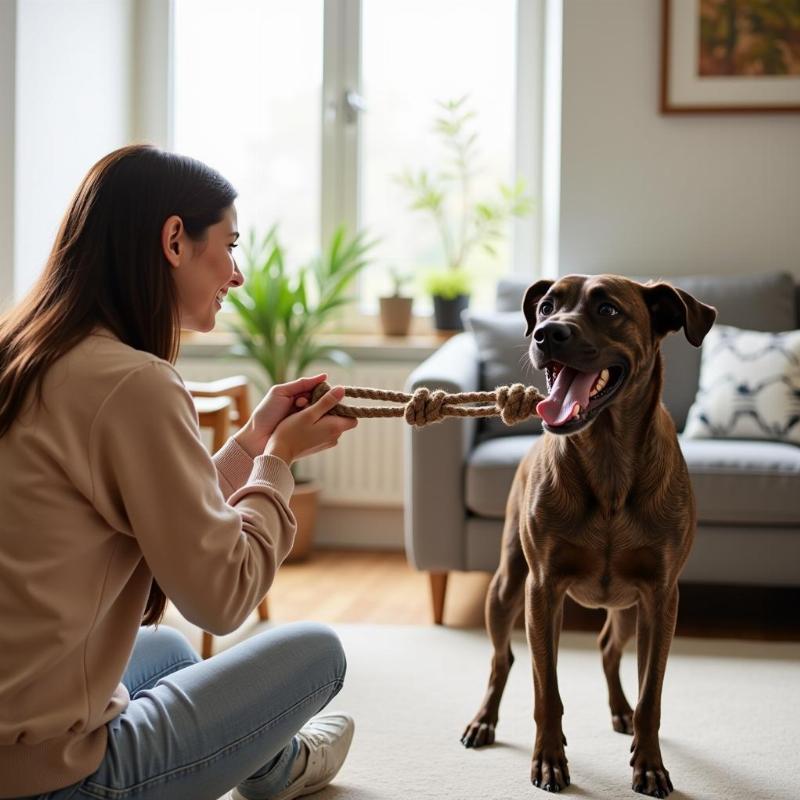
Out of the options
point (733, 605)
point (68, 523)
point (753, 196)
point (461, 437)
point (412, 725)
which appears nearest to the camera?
point (68, 523)

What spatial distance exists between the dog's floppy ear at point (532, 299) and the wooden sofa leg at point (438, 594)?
1207mm

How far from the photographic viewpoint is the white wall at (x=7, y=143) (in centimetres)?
343

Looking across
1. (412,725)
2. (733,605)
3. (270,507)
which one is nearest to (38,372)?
(270,507)

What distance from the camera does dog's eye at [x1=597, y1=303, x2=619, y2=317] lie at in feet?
6.08

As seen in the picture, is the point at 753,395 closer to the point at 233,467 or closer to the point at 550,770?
the point at 550,770

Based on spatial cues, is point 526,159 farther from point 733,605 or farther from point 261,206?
point 733,605

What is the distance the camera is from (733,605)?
3469 millimetres

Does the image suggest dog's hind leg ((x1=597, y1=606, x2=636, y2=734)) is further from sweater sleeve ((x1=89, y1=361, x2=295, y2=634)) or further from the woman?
sweater sleeve ((x1=89, y1=361, x2=295, y2=634))

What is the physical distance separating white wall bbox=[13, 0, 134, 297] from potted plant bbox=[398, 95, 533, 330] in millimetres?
1187

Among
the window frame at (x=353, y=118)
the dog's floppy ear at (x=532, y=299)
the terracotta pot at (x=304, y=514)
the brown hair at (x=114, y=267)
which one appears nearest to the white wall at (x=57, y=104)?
the window frame at (x=353, y=118)

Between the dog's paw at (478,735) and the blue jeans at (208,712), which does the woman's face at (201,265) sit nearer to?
the blue jeans at (208,712)

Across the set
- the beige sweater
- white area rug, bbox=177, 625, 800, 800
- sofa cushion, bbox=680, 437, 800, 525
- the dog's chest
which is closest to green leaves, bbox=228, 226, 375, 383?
white area rug, bbox=177, 625, 800, 800

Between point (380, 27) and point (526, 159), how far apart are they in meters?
0.79

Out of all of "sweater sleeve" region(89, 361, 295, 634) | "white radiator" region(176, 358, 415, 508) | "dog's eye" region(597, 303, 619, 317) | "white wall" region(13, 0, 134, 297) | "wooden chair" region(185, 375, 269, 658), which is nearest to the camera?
"sweater sleeve" region(89, 361, 295, 634)
